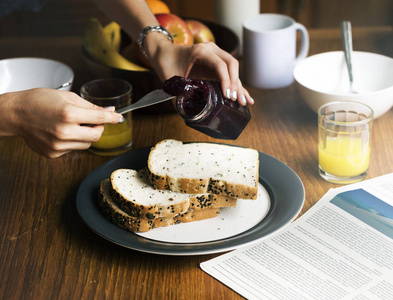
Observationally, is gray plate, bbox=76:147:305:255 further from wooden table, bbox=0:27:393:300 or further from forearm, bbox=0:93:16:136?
forearm, bbox=0:93:16:136

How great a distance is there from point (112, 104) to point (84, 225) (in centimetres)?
39

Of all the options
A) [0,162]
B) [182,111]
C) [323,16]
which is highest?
[182,111]

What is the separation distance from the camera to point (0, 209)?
3.89ft

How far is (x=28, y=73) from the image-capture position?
1.61m

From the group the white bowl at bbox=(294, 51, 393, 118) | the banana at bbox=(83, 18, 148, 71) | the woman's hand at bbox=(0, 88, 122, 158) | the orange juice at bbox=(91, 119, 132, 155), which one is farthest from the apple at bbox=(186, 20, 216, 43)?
the woman's hand at bbox=(0, 88, 122, 158)

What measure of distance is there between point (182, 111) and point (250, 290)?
16.5 inches

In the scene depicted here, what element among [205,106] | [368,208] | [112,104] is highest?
[205,106]

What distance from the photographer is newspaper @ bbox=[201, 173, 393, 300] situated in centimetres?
90

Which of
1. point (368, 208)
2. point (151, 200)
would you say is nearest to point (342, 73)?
point (368, 208)

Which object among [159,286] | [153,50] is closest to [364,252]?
[159,286]

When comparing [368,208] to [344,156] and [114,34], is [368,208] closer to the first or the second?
[344,156]

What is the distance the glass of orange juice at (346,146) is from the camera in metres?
1.18

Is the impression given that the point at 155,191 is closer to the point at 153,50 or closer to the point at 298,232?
the point at 298,232

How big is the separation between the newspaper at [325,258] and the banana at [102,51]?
76 cm
